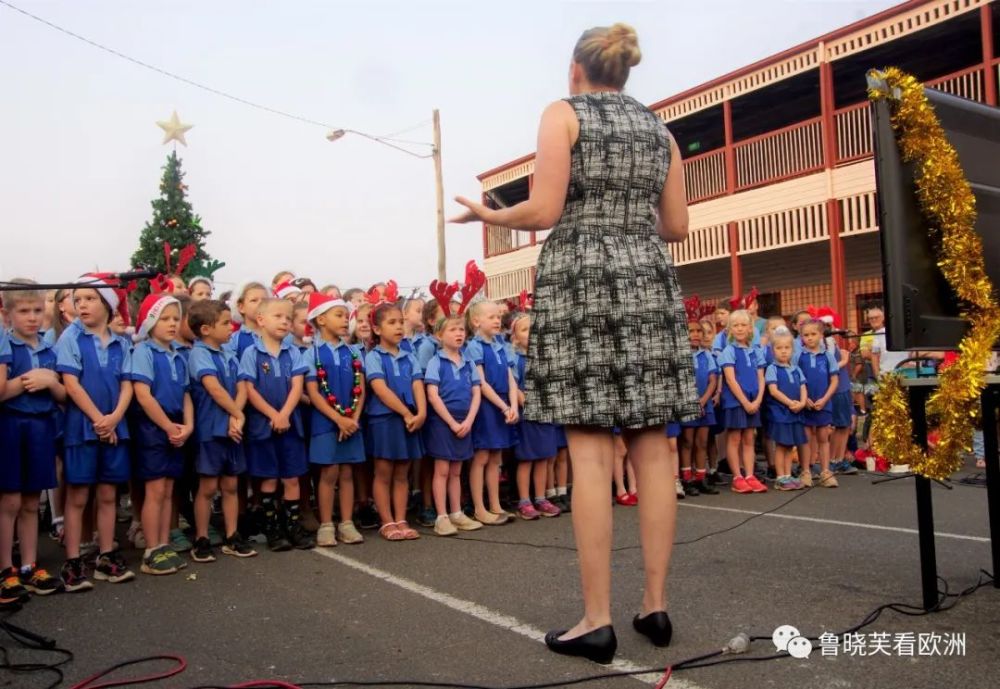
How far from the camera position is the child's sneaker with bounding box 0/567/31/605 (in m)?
4.50

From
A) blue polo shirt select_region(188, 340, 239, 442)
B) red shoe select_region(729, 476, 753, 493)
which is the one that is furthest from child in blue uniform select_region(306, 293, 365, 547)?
red shoe select_region(729, 476, 753, 493)

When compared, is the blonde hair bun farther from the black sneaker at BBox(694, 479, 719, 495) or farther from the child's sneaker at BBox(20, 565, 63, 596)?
the black sneaker at BBox(694, 479, 719, 495)

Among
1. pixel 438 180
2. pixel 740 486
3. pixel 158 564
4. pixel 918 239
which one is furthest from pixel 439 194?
pixel 918 239

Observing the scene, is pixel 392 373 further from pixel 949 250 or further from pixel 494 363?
pixel 949 250

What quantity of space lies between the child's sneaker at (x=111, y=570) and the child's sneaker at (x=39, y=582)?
24cm

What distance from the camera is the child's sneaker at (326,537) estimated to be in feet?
19.7

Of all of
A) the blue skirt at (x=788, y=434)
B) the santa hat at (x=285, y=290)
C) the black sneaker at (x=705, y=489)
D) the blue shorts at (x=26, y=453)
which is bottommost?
the black sneaker at (x=705, y=489)

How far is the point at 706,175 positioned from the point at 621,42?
1777 cm

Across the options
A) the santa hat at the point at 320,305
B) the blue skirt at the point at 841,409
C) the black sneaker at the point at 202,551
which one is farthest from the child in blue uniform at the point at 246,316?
the blue skirt at the point at 841,409

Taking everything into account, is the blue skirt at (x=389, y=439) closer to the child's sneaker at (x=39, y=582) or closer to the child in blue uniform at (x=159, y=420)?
the child in blue uniform at (x=159, y=420)

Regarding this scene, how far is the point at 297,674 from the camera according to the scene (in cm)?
318

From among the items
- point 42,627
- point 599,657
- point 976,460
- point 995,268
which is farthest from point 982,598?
point 976,460

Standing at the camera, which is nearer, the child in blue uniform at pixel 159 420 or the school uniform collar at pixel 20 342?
the school uniform collar at pixel 20 342

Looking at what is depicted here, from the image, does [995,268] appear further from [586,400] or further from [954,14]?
[954,14]
